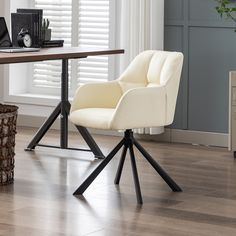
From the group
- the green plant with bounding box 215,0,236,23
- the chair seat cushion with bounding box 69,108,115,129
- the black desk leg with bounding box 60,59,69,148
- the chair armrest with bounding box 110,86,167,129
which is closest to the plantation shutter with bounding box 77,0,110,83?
the black desk leg with bounding box 60,59,69,148

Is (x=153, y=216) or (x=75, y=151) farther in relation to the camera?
(x=75, y=151)

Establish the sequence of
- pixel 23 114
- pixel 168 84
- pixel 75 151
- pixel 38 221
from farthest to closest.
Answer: pixel 23 114
pixel 75 151
pixel 168 84
pixel 38 221

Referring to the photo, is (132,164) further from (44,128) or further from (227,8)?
(227,8)

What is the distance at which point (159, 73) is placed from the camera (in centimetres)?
496

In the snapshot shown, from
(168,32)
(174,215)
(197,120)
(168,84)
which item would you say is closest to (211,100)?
(197,120)

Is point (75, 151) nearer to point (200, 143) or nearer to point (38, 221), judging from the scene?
point (200, 143)

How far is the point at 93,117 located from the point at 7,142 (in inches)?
24.2

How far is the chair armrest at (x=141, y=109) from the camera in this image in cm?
453

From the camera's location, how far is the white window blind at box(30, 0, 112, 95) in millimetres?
6980

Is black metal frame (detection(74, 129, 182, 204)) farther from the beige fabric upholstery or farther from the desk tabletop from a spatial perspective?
the desk tabletop

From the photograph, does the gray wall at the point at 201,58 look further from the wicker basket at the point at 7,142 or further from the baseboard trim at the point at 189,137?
the wicker basket at the point at 7,142

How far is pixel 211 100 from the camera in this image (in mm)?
6371

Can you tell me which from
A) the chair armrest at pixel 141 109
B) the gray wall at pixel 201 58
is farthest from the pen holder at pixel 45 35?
the chair armrest at pixel 141 109

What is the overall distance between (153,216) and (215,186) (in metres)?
0.86
